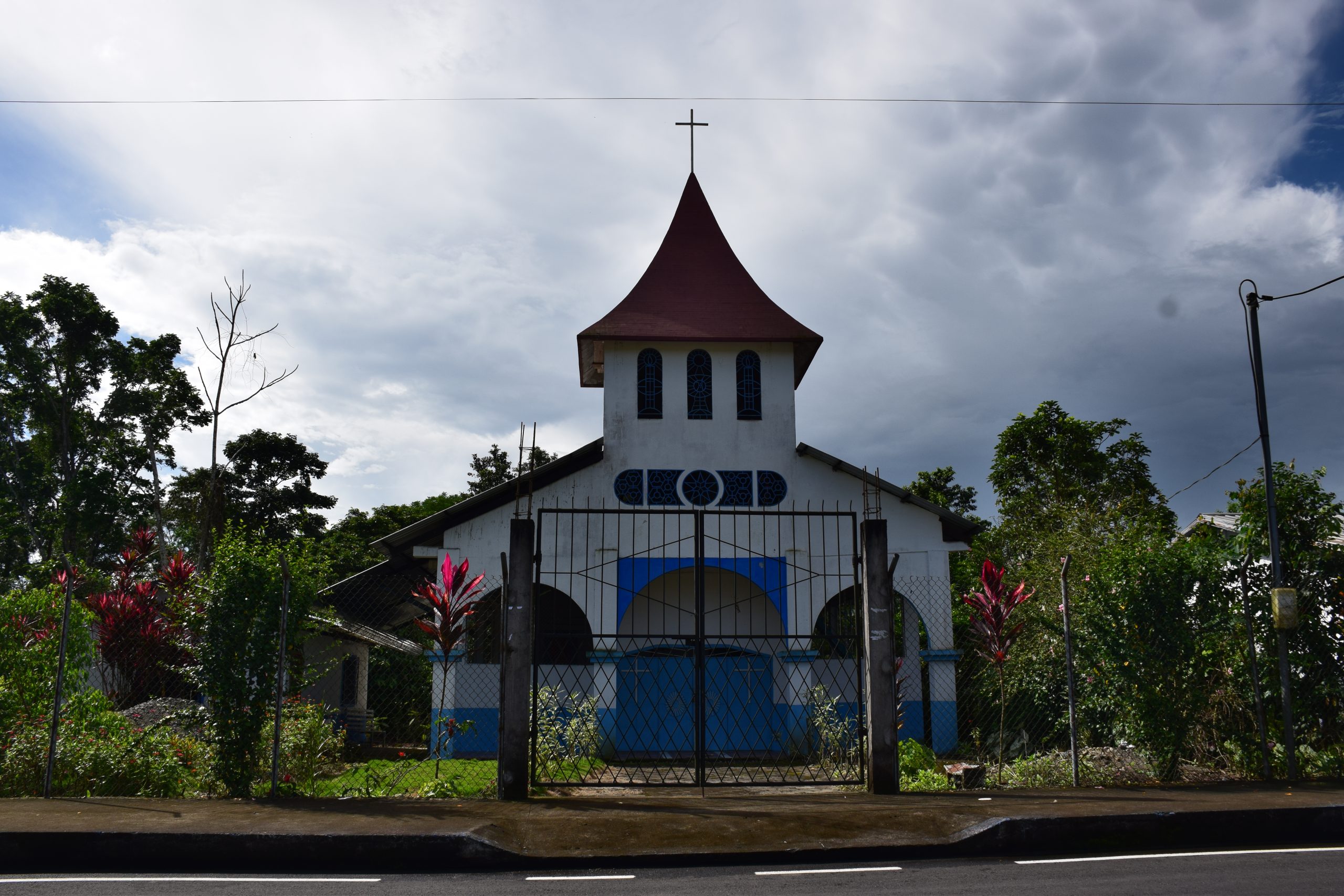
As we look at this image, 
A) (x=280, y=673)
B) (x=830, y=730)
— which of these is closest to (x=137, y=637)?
(x=280, y=673)

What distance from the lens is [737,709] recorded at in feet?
47.3

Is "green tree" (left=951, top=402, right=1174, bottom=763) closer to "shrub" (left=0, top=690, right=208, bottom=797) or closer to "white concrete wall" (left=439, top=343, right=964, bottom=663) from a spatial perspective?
"white concrete wall" (left=439, top=343, right=964, bottom=663)

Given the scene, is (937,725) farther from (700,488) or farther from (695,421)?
(695,421)

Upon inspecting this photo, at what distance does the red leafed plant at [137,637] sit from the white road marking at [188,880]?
18.6 feet

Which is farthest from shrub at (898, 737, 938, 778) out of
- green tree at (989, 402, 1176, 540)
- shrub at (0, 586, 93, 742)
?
green tree at (989, 402, 1176, 540)

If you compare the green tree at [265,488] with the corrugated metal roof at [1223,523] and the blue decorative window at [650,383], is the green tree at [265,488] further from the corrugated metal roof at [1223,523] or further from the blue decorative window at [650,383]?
the corrugated metal roof at [1223,523]

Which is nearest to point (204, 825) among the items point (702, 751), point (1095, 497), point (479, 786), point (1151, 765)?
point (479, 786)

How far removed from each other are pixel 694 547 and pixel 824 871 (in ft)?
27.5

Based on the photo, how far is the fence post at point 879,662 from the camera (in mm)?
8281

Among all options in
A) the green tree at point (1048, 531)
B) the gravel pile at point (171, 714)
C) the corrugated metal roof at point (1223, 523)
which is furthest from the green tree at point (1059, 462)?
the gravel pile at point (171, 714)

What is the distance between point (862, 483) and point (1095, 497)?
10.4 meters

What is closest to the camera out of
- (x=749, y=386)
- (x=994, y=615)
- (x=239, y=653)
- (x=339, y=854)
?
(x=339, y=854)

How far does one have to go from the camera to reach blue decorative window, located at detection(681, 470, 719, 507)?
1535 cm

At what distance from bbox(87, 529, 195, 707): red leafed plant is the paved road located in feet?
20.3
